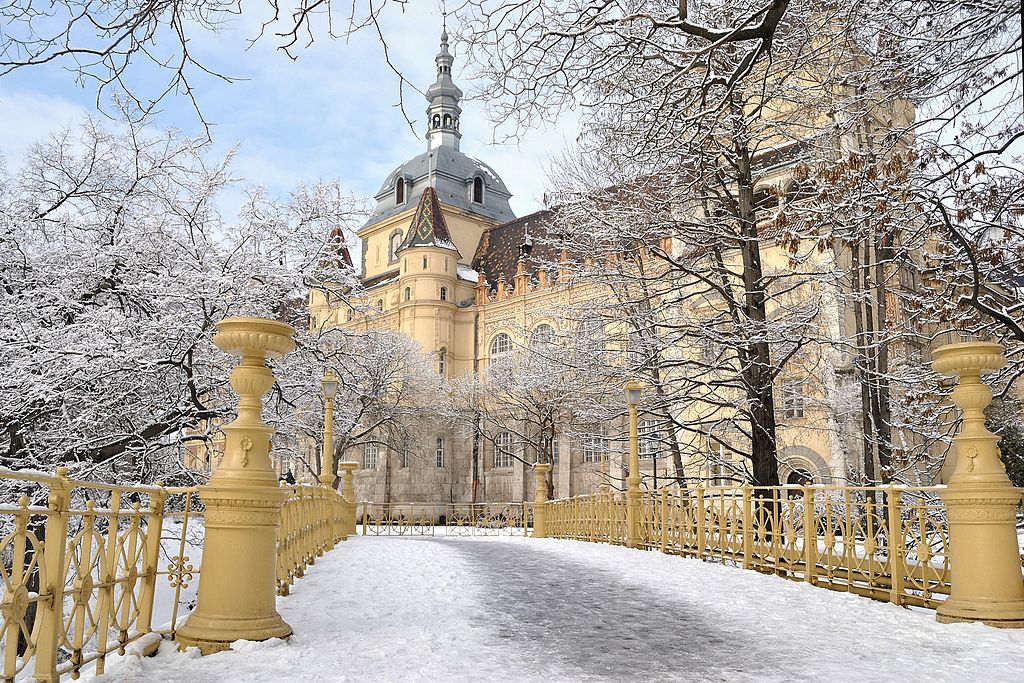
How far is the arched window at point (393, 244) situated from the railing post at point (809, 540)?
184 ft

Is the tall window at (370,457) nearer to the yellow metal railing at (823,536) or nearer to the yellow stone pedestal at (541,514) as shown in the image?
the yellow stone pedestal at (541,514)

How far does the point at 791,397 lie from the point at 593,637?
17.0 metres

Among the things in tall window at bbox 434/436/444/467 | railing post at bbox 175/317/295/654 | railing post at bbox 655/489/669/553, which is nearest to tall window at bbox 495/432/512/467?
tall window at bbox 434/436/444/467

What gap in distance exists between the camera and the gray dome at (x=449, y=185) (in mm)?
63219

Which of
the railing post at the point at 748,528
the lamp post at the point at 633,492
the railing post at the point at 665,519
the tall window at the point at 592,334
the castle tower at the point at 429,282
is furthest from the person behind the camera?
the castle tower at the point at 429,282

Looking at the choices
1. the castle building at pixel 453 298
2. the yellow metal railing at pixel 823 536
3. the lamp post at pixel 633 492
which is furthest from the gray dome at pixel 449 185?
the yellow metal railing at pixel 823 536

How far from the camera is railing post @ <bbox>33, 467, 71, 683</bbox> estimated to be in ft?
13.1

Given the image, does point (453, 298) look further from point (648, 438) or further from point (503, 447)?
point (648, 438)

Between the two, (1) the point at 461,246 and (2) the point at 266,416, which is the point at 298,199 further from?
(1) the point at 461,246

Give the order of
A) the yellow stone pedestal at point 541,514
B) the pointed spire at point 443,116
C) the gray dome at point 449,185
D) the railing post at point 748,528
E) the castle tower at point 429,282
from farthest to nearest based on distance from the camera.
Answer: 1. the pointed spire at point 443,116
2. the gray dome at point 449,185
3. the castle tower at point 429,282
4. the yellow stone pedestal at point 541,514
5. the railing post at point 748,528

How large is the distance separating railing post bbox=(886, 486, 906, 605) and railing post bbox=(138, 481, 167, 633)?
6108 millimetres

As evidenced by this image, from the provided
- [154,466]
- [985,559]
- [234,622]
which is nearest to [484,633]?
[234,622]

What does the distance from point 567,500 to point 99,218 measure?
12.4 metres

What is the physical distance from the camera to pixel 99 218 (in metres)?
15.2
